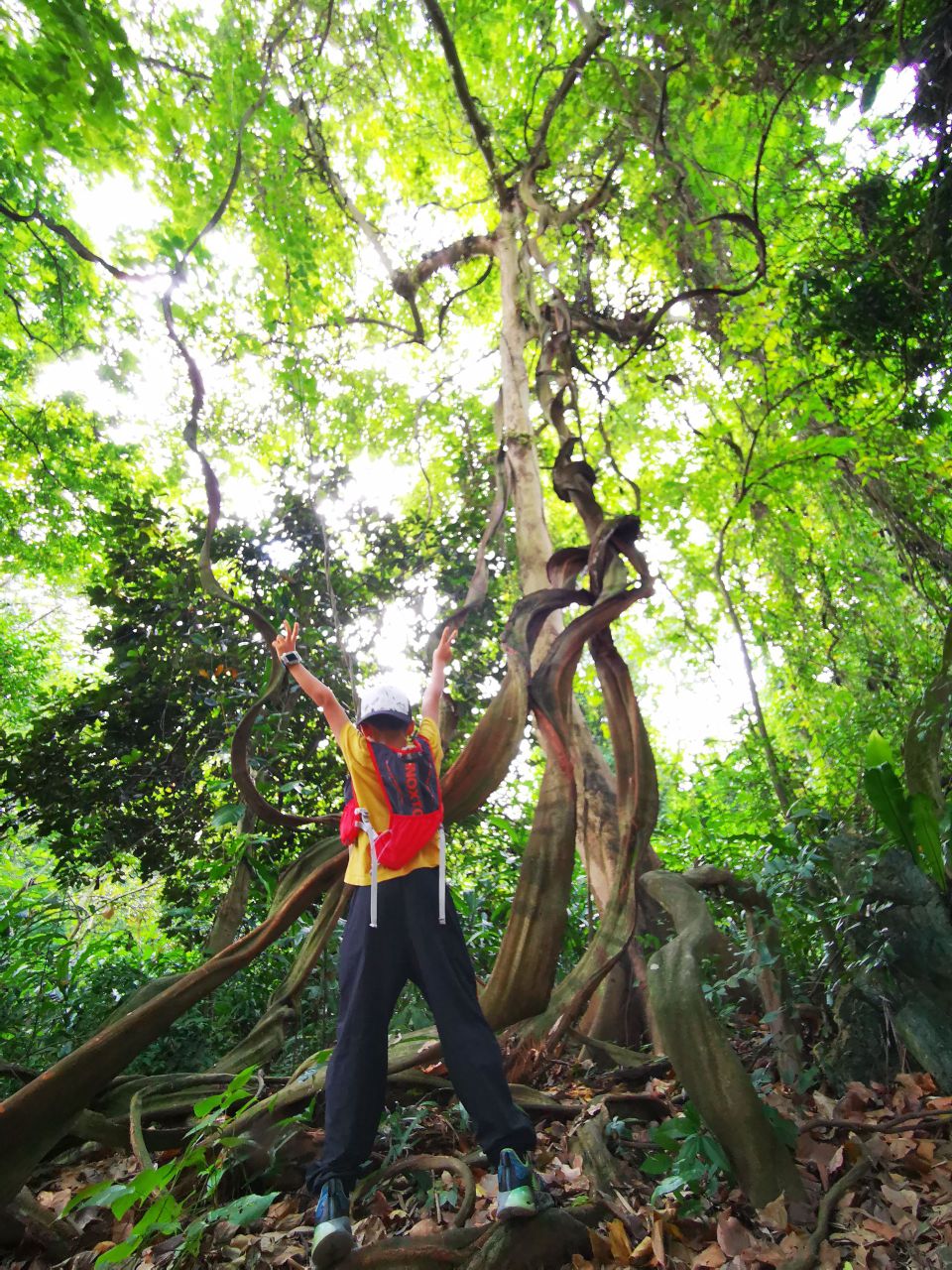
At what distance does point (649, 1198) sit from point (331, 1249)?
879 millimetres

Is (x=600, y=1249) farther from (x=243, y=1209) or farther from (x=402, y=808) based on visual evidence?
(x=402, y=808)

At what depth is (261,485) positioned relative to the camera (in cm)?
545

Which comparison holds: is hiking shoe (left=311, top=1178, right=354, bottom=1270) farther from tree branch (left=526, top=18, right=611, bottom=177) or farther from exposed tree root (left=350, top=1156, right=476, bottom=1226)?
tree branch (left=526, top=18, right=611, bottom=177)

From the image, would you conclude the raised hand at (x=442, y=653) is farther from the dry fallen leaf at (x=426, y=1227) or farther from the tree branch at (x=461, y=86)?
the tree branch at (x=461, y=86)

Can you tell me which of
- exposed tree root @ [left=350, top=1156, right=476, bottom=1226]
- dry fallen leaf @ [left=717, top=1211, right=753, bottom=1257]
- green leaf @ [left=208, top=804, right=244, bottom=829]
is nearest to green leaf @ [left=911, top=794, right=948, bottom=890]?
dry fallen leaf @ [left=717, top=1211, right=753, bottom=1257]

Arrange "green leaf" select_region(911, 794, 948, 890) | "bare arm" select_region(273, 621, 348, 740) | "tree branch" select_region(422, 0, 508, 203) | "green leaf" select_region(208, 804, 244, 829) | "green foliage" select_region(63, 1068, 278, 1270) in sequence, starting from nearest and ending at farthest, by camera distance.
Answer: "green foliage" select_region(63, 1068, 278, 1270), "bare arm" select_region(273, 621, 348, 740), "green leaf" select_region(911, 794, 948, 890), "green leaf" select_region(208, 804, 244, 829), "tree branch" select_region(422, 0, 508, 203)

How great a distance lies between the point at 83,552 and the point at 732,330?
24.3 ft

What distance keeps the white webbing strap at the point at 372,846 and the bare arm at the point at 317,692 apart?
0.25m

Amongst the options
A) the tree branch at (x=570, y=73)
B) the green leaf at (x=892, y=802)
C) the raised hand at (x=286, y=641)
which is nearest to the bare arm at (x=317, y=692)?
the raised hand at (x=286, y=641)

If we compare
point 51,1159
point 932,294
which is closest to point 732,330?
point 932,294

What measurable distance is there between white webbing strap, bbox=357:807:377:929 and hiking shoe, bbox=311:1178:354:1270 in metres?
0.63

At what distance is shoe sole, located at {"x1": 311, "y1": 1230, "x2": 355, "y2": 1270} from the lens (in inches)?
64.8

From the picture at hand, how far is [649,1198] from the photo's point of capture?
76.6 inches

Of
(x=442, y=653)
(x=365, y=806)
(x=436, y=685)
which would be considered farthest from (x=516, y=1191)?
(x=442, y=653)
